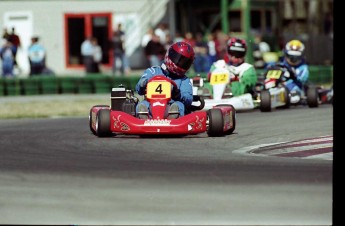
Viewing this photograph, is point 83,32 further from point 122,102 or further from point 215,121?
point 215,121

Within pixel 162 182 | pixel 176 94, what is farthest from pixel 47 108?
pixel 162 182

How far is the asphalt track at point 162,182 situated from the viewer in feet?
23.7

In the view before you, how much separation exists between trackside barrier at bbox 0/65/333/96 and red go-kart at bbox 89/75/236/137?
12185mm

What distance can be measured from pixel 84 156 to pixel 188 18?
1051 inches

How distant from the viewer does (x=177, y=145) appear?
11.6 m

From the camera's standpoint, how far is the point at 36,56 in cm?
2825

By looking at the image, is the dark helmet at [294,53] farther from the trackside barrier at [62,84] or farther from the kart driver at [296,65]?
the trackside barrier at [62,84]

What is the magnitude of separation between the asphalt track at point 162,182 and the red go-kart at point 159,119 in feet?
0.44

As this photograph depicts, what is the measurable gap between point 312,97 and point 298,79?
640mm

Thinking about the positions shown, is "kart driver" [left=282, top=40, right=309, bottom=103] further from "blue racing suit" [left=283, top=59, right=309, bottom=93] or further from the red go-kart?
the red go-kart

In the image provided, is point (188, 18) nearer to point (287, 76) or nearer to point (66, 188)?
point (287, 76)

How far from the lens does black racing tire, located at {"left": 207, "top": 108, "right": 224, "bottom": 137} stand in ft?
40.7

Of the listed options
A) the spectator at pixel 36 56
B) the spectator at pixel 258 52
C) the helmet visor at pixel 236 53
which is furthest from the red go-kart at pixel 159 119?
the spectator at pixel 258 52
